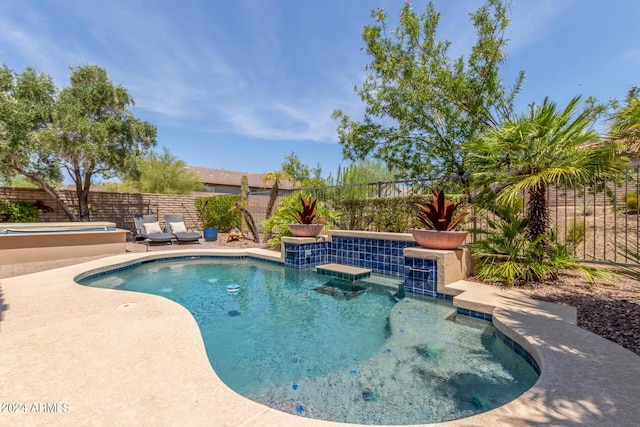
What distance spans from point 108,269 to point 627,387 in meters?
8.61

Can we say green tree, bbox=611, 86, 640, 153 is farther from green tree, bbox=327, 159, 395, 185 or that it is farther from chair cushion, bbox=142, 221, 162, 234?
chair cushion, bbox=142, 221, 162, 234

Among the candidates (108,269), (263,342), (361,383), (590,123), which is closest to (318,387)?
(361,383)

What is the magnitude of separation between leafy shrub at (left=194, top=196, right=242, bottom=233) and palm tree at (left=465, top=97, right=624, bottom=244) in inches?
454

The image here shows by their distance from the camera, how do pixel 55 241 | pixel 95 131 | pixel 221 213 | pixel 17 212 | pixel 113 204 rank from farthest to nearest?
pixel 221 213
pixel 113 204
pixel 95 131
pixel 17 212
pixel 55 241

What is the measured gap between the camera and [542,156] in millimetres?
4504

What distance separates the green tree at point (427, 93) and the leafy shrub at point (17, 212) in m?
12.4

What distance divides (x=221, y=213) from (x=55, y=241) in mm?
6860

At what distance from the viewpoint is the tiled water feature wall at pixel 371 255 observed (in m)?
5.06

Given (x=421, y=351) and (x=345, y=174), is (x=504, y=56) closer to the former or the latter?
(x=345, y=174)

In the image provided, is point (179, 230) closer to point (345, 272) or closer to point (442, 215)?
point (345, 272)

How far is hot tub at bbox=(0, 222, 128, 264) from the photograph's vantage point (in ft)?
24.4

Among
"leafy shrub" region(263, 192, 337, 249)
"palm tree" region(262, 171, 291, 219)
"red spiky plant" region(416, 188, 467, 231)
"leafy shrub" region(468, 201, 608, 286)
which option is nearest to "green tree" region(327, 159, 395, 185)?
"palm tree" region(262, 171, 291, 219)

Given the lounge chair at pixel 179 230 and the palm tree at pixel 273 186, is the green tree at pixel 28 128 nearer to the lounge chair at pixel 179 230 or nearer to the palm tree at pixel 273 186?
the lounge chair at pixel 179 230

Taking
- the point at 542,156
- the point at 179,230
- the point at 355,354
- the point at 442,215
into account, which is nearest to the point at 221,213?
the point at 179,230
